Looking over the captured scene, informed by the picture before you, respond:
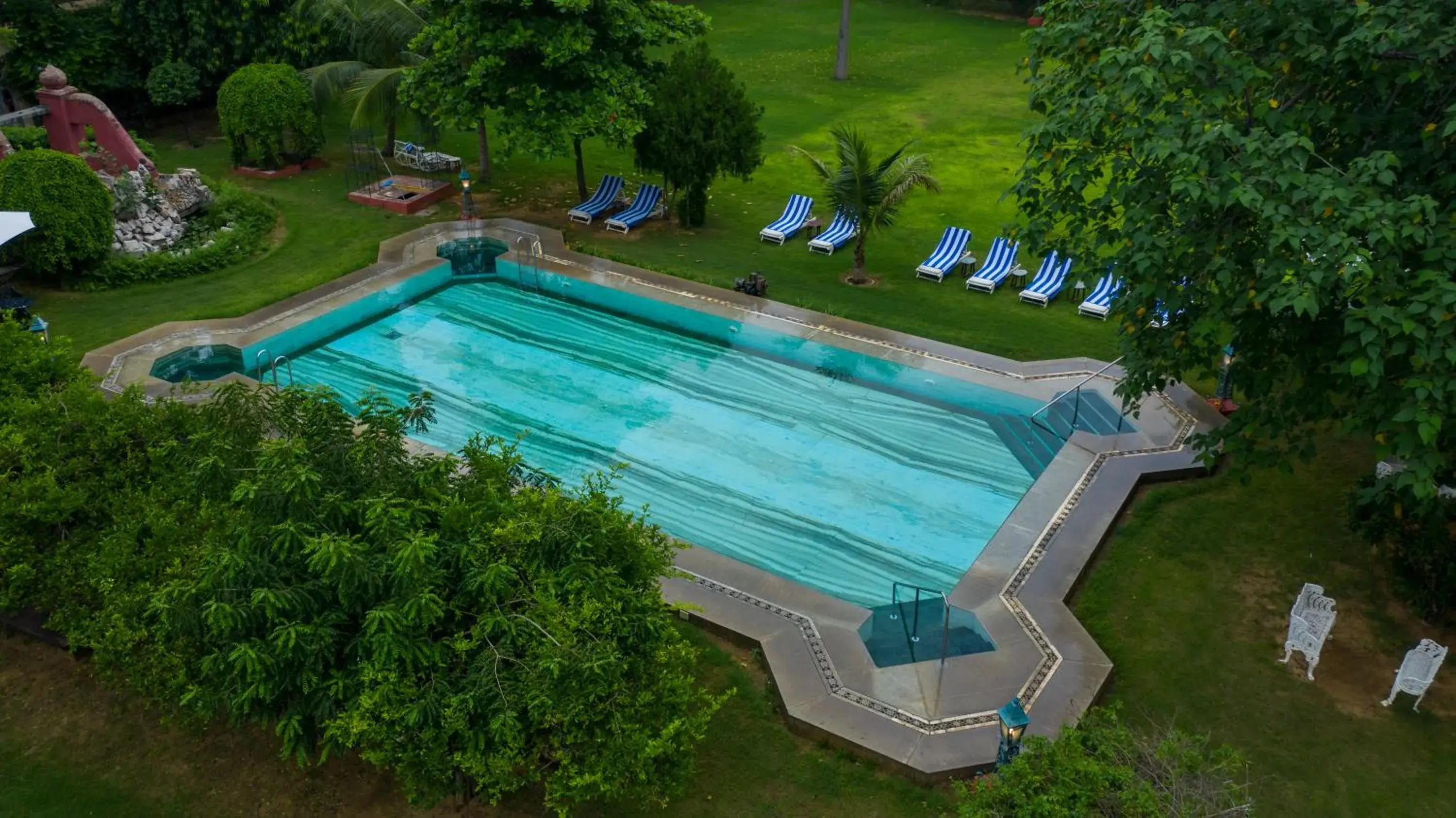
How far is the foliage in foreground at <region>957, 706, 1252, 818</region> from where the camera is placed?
736cm

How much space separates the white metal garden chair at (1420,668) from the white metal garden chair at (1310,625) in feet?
2.33

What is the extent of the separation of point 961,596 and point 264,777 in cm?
713

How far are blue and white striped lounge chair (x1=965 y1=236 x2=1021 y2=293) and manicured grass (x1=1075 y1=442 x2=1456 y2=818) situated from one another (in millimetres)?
6425

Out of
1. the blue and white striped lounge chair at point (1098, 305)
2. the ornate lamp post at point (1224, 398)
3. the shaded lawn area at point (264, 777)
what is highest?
the blue and white striped lounge chair at point (1098, 305)

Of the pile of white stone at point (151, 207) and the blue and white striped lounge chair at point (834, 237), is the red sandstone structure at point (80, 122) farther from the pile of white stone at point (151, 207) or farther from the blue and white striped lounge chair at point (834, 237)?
the blue and white striped lounge chair at point (834, 237)

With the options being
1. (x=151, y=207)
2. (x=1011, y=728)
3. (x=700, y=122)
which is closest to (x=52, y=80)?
(x=151, y=207)

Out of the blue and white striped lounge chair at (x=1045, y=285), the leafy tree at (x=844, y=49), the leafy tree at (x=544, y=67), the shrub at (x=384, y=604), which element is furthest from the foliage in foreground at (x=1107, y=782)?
the leafy tree at (x=844, y=49)

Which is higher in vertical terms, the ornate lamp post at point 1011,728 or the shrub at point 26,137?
the shrub at point 26,137

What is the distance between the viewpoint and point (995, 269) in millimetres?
20078

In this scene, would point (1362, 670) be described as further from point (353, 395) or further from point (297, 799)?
point (353, 395)

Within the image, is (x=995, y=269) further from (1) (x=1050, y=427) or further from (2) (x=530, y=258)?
(2) (x=530, y=258)

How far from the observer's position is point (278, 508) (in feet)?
28.7

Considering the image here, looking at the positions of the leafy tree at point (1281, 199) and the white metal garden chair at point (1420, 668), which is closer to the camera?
the leafy tree at point (1281, 199)

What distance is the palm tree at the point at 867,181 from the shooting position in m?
19.0
